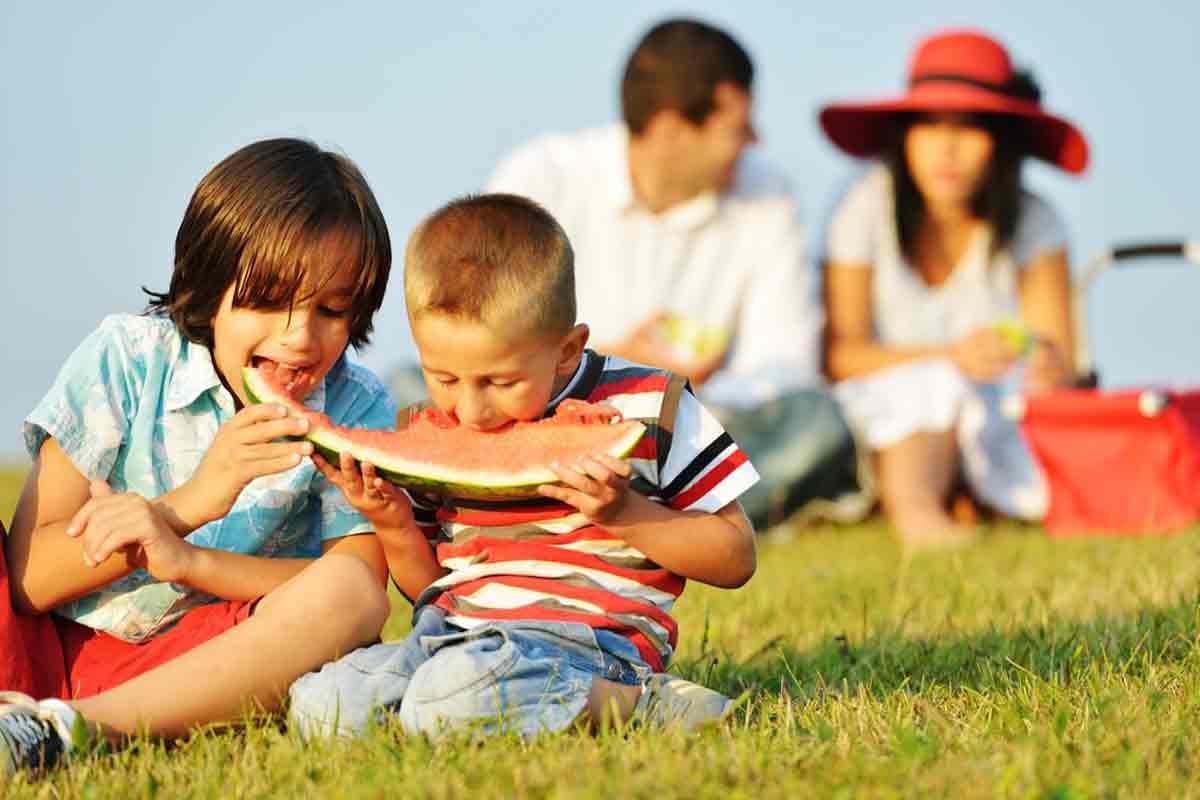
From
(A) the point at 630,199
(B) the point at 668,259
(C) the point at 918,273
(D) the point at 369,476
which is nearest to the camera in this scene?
(D) the point at 369,476

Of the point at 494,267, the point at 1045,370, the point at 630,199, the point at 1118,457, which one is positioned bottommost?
the point at 1118,457

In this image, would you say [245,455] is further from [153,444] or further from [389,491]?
[153,444]

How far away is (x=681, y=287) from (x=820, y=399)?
3.13 ft

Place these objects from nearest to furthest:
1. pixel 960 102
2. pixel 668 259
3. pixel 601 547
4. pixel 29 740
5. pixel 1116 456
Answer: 1. pixel 29 740
2. pixel 601 547
3. pixel 1116 456
4. pixel 960 102
5. pixel 668 259

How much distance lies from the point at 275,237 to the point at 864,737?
1.59 m

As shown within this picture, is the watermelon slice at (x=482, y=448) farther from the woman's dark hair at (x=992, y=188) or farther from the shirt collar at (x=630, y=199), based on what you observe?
the woman's dark hair at (x=992, y=188)

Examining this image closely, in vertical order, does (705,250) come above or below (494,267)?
below

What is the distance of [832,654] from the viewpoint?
13.3ft

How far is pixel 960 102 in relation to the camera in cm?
801

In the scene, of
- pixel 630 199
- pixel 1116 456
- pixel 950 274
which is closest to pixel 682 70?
pixel 630 199

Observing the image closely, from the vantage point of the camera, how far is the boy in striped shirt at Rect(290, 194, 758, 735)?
3.01 meters

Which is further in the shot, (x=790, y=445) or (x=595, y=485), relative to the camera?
(x=790, y=445)

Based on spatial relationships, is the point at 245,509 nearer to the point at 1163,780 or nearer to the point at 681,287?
the point at 1163,780

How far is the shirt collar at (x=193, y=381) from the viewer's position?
140 inches
